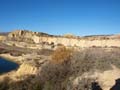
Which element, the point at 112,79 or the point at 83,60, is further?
the point at 83,60

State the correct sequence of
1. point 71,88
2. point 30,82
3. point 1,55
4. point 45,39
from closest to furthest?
point 71,88 < point 30,82 < point 1,55 < point 45,39

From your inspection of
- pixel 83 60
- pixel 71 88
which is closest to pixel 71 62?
pixel 83 60

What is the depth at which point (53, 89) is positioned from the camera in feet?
55.0

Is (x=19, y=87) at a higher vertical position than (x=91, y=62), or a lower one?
lower

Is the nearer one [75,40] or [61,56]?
[61,56]

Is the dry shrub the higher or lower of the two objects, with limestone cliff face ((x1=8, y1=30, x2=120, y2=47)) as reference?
higher

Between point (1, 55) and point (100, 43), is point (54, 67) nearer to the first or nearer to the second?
point (1, 55)

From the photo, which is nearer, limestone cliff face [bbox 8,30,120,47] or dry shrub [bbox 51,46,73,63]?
dry shrub [bbox 51,46,73,63]

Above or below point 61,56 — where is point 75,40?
below

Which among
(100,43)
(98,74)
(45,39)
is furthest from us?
(45,39)

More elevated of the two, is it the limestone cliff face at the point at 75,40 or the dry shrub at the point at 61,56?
the dry shrub at the point at 61,56

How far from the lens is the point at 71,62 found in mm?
19781

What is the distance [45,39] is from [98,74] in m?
82.7

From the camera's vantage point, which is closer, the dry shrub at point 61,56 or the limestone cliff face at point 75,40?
the dry shrub at point 61,56
